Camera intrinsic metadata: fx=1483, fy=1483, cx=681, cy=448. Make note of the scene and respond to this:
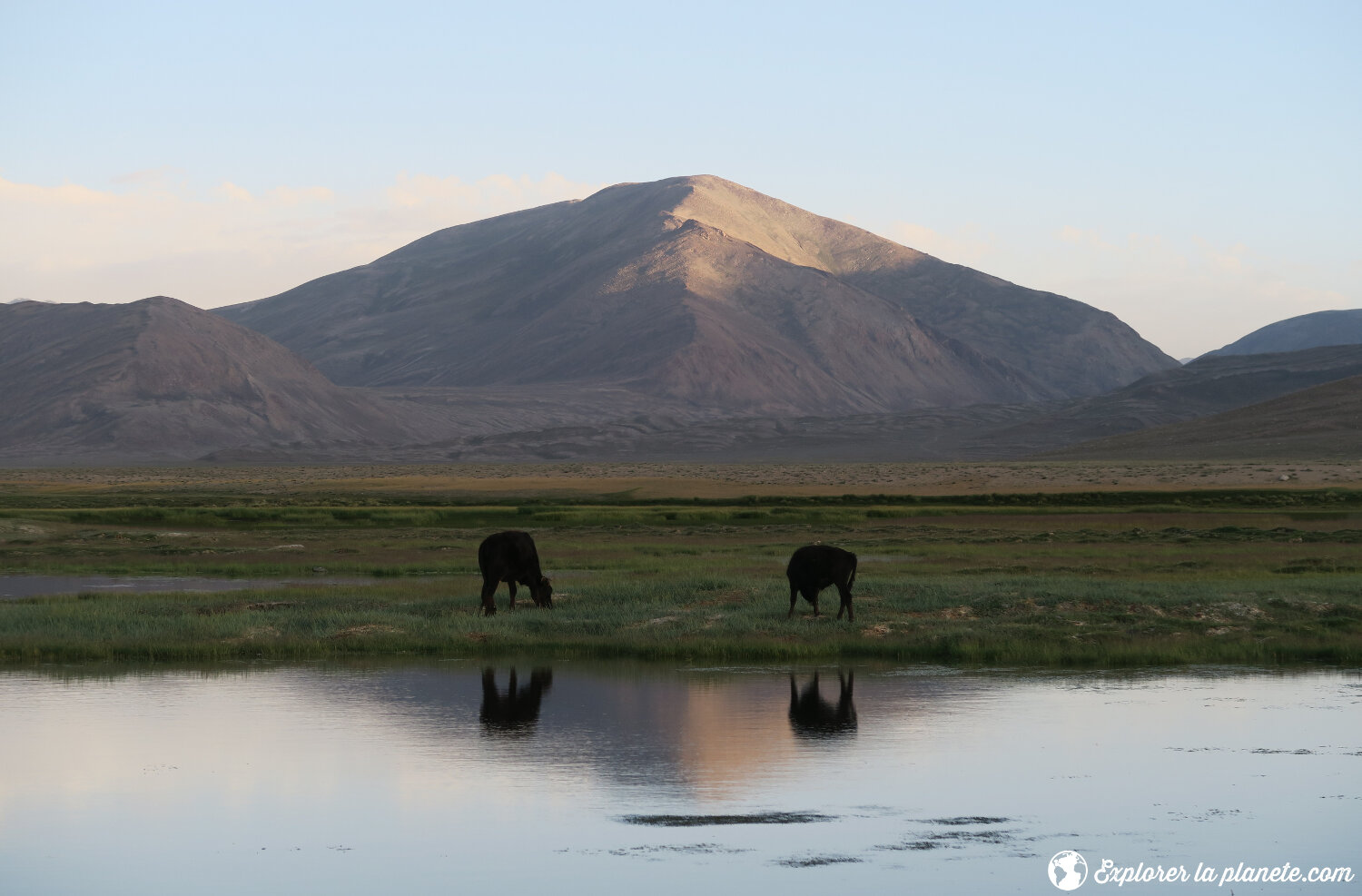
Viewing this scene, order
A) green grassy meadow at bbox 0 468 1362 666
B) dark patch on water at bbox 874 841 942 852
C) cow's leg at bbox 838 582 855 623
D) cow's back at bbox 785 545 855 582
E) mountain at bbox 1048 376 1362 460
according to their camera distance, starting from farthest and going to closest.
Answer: mountain at bbox 1048 376 1362 460 < cow's leg at bbox 838 582 855 623 < cow's back at bbox 785 545 855 582 < green grassy meadow at bbox 0 468 1362 666 < dark patch on water at bbox 874 841 942 852

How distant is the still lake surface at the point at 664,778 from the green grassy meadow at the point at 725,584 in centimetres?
247

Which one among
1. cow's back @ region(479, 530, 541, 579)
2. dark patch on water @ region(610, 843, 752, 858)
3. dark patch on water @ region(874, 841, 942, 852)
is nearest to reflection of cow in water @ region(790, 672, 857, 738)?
dark patch on water @ region(874, 841, 942, 852)

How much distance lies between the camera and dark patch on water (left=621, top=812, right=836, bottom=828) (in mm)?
15648

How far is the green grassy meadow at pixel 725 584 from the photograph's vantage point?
27891 millimetres

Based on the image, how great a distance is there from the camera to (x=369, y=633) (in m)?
29.0

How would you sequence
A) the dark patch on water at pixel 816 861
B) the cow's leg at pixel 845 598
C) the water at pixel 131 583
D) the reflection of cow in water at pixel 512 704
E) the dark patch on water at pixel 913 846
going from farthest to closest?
the water at pixel 131 583 → the cow's leg at pixel 845 598 → the reflection of cow in water at pixel 512 704 → the dark patch on water at pixel 913 846 → the dark patch on water at pixel 816 861

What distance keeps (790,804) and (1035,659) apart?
37.8 feet

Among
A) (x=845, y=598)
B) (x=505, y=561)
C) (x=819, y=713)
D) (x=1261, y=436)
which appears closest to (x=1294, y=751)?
(x=819, y=713)

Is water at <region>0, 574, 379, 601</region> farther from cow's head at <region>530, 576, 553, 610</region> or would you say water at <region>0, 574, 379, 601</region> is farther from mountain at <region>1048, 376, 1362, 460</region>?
mountain at <region>1048, 376, 1362, 460</region>

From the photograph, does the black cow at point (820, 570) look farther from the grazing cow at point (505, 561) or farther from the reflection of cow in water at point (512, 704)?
the grazing cow at point (505, 561)

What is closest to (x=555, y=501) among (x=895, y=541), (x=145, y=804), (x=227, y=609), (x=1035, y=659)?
(x=895, y=541)

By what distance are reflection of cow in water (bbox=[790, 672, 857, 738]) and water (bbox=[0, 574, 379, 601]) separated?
19747 millimetres

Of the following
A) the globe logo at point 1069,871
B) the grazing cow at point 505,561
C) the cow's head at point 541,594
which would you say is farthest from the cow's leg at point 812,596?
the globe logo at point 1069,871

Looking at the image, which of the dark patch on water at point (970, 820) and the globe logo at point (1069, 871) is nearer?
the globe logo at point (1069, 871)
